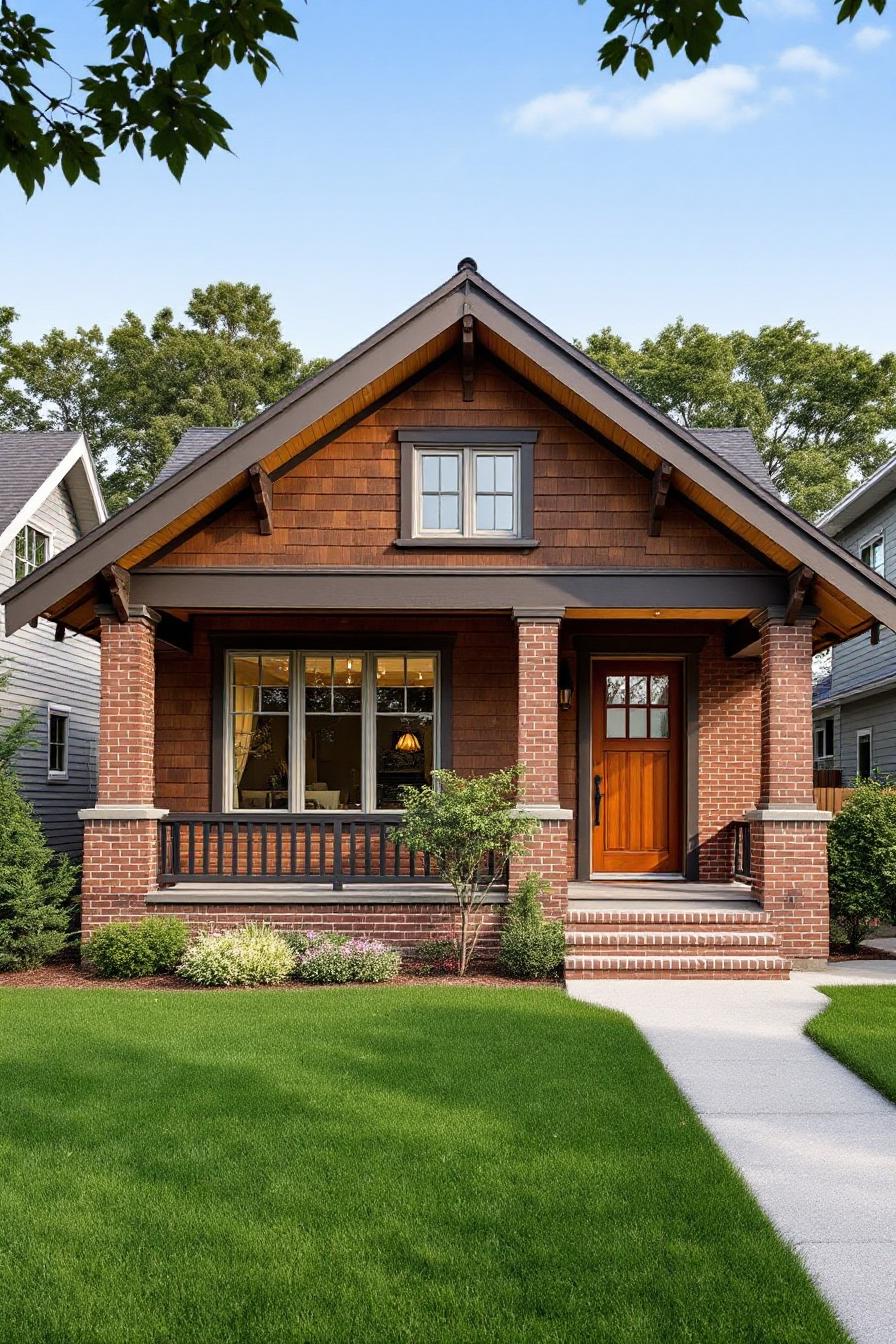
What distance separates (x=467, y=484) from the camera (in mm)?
11539

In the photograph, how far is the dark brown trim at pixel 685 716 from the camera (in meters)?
13.2

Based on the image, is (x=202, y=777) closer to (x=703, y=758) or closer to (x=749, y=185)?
(x=703, y=758)

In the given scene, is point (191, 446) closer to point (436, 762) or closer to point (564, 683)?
point (436, 762)

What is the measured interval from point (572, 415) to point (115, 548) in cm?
461

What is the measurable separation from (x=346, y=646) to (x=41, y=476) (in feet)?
26.4

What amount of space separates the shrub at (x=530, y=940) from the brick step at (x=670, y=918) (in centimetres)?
38

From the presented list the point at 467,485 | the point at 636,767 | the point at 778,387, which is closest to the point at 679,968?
the point at 636,767

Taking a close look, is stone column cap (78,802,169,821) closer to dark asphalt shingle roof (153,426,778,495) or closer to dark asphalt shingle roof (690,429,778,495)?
dark asphalt shingle roof (153,426,778,495)

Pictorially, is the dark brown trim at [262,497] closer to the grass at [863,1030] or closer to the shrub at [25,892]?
the shrub at [25,892]

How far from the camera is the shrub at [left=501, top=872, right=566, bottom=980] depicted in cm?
1041

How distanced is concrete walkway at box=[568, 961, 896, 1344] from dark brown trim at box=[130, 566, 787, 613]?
3639 mm

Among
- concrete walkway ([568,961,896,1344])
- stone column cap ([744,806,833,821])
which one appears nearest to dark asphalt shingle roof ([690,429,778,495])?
stone column cap ([744,806,833,821])

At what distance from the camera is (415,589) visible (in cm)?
1130

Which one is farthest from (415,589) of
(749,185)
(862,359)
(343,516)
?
(862,359)
